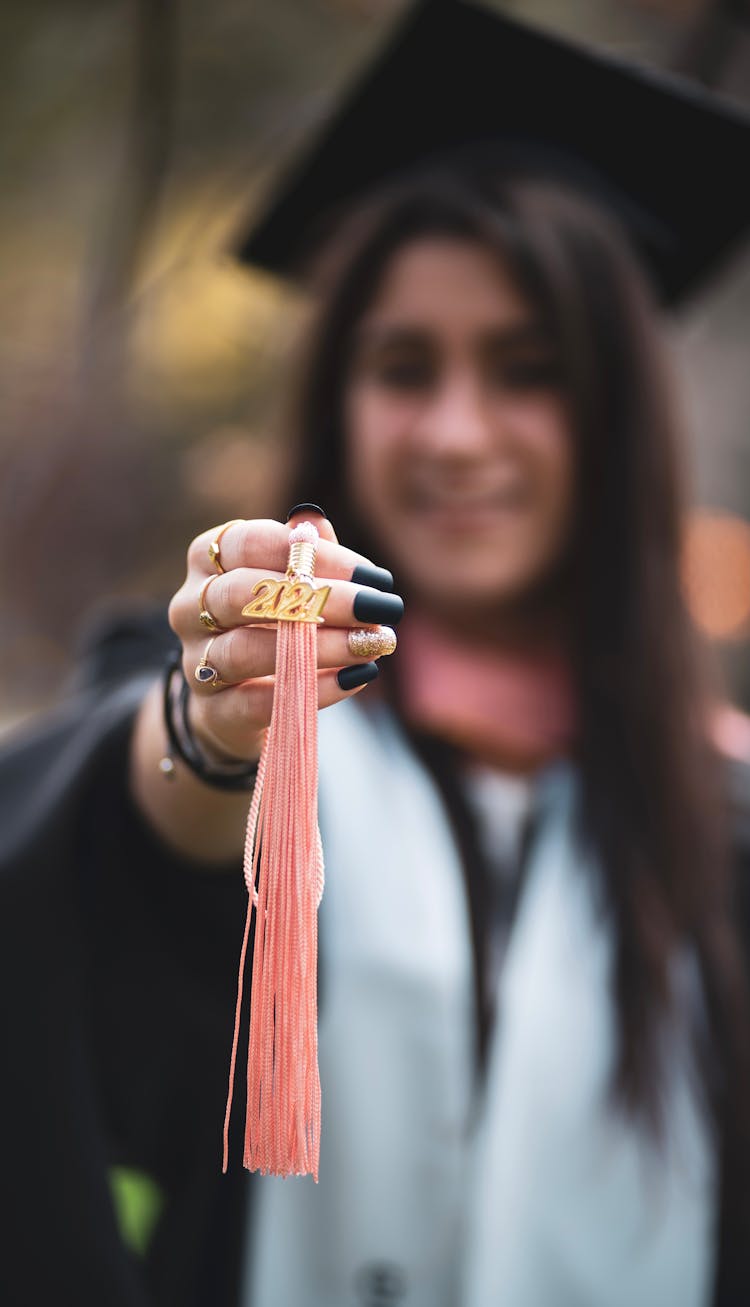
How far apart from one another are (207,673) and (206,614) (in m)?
0.03

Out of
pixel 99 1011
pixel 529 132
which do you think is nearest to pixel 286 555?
pixel 99 1011

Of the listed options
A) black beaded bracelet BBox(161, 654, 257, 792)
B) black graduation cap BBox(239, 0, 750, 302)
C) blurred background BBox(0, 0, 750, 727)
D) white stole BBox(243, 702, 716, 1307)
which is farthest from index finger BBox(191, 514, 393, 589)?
black graduation cap BBox(239, 0, 750, 302)

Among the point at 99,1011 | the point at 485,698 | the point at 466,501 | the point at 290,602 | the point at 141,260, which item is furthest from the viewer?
the point at 141,260

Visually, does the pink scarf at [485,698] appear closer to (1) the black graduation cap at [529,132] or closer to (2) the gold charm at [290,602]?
(1) the black graduation cap at [529,132]

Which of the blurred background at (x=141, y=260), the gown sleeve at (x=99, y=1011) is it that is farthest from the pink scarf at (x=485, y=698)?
the gown sleeve at (x=99, y=1011)

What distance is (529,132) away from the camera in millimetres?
1335

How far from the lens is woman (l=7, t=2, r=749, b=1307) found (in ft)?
2.48

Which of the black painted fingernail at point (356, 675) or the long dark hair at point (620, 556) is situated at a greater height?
the long dark hair at point (620, 556)

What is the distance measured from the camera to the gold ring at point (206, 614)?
1.41 ft

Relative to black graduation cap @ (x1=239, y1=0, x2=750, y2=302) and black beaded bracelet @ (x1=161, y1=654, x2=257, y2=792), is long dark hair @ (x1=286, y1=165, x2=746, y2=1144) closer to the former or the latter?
black graduation cap @ (x1=239, y1=0, x2=750, y2=302)

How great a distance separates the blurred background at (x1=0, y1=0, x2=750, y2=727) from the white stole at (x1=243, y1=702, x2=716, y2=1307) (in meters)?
0.63

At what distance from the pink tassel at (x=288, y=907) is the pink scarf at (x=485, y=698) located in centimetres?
86

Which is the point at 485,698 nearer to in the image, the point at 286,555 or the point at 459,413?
the point at 459,413

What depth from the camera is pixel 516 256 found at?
3.86 ft
